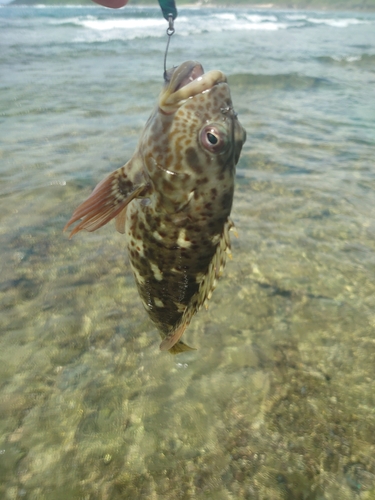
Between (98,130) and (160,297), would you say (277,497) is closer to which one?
(160,297)

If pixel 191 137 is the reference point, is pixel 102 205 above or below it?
below

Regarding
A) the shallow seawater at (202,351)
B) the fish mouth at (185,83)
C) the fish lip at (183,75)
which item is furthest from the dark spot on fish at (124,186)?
the shallow seawater at (202,351)

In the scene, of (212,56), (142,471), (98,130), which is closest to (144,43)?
(212,56)

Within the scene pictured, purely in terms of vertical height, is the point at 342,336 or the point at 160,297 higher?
the point at 160,297

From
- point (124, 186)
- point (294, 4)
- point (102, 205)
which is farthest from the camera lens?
point (294, 4)

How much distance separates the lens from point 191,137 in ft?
8.11

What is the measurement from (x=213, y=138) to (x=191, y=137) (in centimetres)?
14

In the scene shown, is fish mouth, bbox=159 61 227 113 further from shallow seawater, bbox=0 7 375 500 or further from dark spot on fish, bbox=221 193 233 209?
shallow seawater, bbox=0 7 375 500

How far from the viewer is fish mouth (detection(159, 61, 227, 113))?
246 cm

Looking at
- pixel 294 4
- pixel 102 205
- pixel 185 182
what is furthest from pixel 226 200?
pixel 294 4

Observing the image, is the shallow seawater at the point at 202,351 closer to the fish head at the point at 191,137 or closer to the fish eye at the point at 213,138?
the fish head at the point at 191,137

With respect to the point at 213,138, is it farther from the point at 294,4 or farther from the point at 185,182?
the point at 294,4

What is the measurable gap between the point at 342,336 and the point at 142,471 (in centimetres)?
248

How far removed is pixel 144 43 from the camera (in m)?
25.7
